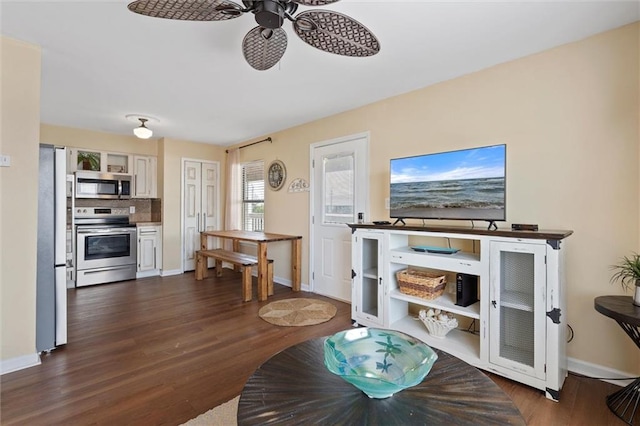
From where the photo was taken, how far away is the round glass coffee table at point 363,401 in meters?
0.91

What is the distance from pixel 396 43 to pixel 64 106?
3.98 meters

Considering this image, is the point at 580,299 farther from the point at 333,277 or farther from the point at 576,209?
the point at 333,277

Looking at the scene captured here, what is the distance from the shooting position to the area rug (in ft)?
5.38

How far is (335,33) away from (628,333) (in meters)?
2.43

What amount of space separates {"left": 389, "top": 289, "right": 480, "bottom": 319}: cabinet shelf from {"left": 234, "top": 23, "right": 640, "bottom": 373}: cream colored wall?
69 centimetres

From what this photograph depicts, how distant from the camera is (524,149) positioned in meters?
2.37

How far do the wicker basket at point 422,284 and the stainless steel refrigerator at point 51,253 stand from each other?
298 centimetres

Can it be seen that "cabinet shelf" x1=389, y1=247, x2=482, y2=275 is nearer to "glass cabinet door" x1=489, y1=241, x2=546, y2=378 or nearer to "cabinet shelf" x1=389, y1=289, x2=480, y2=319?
"glass cabinet door" x1=489, y1=241, x2=546, y2=378

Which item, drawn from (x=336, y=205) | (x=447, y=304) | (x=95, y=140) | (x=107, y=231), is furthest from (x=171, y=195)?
(x=447, y=304)

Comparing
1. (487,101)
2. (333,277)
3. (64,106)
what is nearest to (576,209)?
(487,101)

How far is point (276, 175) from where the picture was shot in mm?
4758

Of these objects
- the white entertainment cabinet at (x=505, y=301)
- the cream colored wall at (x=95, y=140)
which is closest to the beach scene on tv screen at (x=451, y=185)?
the white entertainment cabinet at (x=505, y=301)

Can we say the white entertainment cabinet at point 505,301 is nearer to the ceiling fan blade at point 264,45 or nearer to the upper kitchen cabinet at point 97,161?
the ceiling fan blade at point 264,45

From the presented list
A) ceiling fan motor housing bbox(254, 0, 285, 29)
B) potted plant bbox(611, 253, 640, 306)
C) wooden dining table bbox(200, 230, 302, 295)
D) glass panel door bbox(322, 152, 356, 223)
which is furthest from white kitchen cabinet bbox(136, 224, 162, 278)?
potted plant bbox(611, 253, 640, 306)
